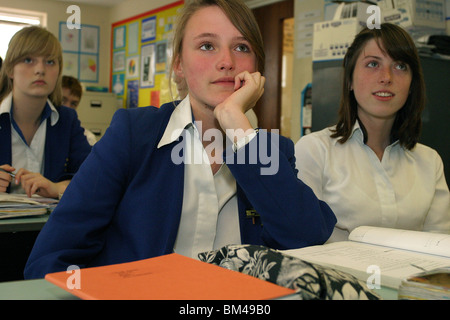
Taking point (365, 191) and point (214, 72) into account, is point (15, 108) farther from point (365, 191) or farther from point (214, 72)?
point (365, 191)

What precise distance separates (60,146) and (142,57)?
4496mm

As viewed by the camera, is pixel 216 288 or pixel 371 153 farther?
pixel 371 153

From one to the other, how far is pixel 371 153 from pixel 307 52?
250 centimetres

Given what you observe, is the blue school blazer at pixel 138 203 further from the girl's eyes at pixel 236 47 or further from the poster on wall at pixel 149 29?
the poster on wall at pixel 149 29

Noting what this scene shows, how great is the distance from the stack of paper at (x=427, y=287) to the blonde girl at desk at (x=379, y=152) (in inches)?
37.6

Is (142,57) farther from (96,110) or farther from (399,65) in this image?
(399,65)

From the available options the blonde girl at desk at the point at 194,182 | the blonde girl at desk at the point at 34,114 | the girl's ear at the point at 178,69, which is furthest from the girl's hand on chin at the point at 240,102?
the blonde girl at desk at the point at 34,114

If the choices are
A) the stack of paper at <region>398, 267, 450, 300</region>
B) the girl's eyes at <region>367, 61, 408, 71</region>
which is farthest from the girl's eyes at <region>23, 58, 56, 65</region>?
the stack of paper at <region>398, 267, 450, 300</region>

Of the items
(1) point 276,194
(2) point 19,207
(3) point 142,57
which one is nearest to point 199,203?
(1) point 276,194

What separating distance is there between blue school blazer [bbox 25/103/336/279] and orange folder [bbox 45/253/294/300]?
1.17 feet

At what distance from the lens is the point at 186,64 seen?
3.97 ft

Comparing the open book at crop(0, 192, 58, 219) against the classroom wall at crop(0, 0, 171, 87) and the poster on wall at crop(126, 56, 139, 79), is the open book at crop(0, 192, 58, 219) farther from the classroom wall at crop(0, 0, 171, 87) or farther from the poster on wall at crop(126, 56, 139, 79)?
the poster on wall at crop(126, 56, 139, 79)

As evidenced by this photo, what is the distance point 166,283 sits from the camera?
0.57 meters
